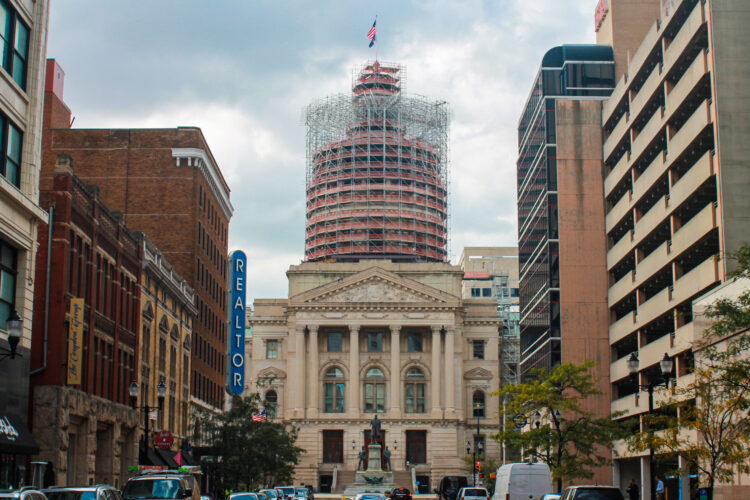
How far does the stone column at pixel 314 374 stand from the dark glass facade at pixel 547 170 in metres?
37.6

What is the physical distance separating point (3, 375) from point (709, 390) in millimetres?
21671

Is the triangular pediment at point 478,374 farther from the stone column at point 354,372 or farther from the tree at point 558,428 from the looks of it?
the tree at point 558,428

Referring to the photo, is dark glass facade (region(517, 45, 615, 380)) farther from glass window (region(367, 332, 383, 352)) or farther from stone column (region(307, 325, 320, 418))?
stone column (region(307, 325, 320, 418))

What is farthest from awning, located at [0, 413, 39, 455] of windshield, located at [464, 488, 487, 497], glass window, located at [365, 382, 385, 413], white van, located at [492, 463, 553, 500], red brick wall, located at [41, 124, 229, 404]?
glass window, located at [365, 382, 385, 413]

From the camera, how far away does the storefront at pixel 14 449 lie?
32.8 meters

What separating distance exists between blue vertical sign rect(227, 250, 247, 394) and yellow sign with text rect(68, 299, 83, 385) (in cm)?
5994

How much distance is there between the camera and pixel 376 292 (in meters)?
133

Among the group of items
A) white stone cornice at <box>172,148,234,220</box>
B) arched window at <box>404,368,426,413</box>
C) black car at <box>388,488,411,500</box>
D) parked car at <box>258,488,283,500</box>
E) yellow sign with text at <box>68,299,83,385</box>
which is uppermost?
white stone cornice at <box>172,148,234,220</box>

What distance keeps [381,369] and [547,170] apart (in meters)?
53.4

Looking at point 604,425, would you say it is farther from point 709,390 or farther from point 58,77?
point 58,77

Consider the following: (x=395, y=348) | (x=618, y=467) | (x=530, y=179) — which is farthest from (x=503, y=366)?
(x=618, y=467)

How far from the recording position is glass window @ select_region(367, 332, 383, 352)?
136625 mm

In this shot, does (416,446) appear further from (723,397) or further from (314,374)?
(723,397)

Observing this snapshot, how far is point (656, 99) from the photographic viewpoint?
2685 inches
